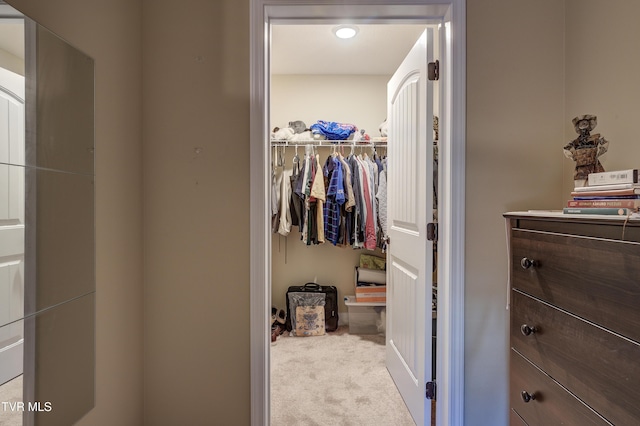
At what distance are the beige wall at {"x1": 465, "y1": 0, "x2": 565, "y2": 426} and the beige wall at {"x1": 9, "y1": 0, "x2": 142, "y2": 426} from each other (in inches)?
57.4

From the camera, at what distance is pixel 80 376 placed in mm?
1071

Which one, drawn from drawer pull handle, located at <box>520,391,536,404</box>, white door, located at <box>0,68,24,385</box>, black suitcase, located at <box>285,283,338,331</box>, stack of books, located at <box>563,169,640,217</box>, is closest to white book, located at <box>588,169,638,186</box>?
stack of books, located at <box>563,169,640,217</box>

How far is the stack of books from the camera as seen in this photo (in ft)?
2.62

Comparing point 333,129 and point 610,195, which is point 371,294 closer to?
point 333,129

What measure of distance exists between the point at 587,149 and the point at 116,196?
170 centimetres

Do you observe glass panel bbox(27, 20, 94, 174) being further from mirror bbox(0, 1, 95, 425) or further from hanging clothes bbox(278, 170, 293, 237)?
hanging clothes bbox(278, 170, 293, 237)

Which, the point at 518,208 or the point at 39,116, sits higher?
the point at 39,116

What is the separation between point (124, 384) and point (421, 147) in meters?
1.71

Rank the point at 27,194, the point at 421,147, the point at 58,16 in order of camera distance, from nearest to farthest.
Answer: the point at 27,194 → the point at 58,16 → the point at 421,147

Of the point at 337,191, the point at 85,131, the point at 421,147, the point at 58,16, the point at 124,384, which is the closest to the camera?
the point at 58,16

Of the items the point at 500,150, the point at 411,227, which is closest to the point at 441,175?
the point at 500,150

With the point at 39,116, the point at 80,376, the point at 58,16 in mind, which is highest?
the point at 58,16

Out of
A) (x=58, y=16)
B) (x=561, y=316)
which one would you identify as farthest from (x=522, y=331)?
(x=58, y=16)

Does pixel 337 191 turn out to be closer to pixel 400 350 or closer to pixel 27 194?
pixel 400 350
